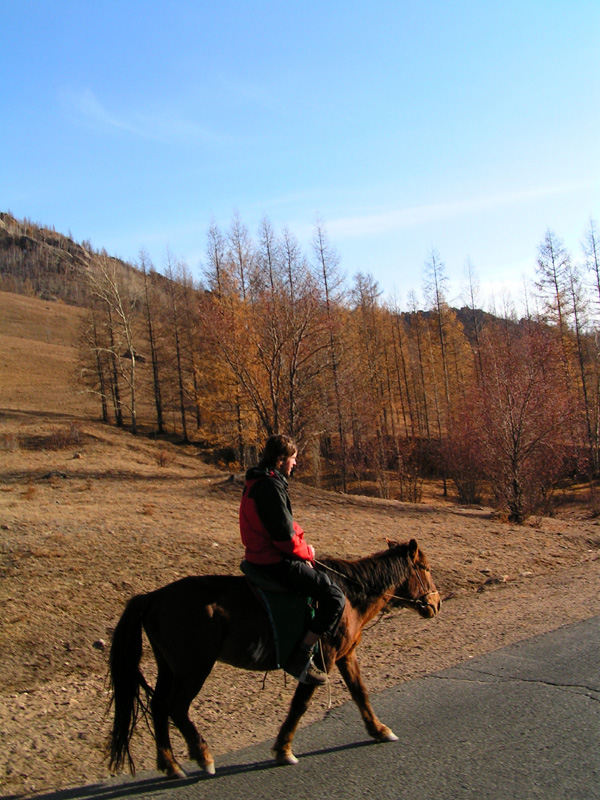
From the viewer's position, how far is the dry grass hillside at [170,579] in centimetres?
570

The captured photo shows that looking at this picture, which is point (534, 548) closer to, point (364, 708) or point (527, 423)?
point (527, 423)

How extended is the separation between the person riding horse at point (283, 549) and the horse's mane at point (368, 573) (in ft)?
1.52

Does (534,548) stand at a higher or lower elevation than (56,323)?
lower

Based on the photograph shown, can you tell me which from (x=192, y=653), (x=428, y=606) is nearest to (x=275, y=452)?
(x=192, y=653)

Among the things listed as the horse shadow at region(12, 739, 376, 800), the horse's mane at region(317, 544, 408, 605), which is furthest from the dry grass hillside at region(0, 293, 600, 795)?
the horse's mane at region(317, 544, 408, 605)

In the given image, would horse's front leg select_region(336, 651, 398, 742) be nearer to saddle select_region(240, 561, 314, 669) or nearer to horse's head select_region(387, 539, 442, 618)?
saddle select_region(240, 561, 314, 669)

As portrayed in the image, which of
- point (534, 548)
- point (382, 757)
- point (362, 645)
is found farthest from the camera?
point (534, 548)

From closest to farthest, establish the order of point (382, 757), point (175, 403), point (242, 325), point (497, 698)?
point (382, 757) → point (497, 698) → point (242, 325) → point (175, 403)

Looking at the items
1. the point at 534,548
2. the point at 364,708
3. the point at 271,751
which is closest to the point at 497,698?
the point at 364,708

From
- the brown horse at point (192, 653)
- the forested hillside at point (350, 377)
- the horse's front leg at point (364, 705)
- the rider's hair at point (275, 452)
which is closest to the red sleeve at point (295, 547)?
the brown horse at point (192, 653)

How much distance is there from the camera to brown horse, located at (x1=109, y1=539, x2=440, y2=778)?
450cm

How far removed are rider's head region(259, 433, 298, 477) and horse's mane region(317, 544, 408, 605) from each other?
0.98 meters

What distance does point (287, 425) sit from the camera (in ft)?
71.1

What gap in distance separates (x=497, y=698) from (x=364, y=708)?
1.60m
